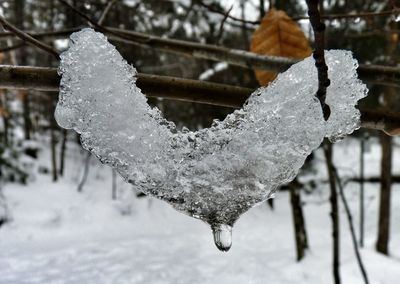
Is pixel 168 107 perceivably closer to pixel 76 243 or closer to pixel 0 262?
pixel 76 243

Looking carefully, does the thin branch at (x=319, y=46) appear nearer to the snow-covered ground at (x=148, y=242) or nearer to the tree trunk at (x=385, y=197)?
the snow-covered ground at (x=148, y=242)

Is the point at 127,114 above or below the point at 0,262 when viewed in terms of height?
above

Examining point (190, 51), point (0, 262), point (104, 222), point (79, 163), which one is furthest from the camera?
point (79, 163)

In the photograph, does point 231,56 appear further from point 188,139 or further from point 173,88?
point 188,139

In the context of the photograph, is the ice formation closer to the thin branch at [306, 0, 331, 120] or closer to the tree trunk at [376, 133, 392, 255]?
the thin branch at [306, 0, 331, 120]

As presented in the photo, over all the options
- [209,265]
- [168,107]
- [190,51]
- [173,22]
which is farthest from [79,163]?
[190,51]

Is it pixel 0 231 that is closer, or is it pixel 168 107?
pixel 0 231
